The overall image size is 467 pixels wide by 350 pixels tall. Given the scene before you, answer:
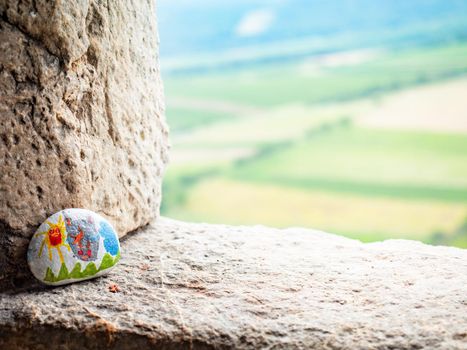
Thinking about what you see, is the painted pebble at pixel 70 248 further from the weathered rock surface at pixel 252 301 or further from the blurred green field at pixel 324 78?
the blurred green field at pixel 324 78

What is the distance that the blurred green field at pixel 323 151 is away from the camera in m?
3.51

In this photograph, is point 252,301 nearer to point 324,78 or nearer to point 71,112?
point 71,112

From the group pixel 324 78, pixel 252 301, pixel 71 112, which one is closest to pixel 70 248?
pixel 71 112

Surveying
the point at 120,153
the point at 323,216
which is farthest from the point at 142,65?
the point at 323,216

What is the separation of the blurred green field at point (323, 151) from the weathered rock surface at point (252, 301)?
42.3 inches

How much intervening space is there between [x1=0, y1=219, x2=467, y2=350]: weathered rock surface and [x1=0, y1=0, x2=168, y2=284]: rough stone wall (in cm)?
22

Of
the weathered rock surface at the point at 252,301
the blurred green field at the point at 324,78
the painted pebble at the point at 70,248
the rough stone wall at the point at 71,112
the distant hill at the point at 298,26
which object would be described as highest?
the distant hill at the point at 298,26

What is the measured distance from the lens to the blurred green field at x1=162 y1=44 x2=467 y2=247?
3.51m

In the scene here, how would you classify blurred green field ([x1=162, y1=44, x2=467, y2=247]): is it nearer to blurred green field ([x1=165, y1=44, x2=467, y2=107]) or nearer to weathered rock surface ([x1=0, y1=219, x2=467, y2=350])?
blurred green field ([x1=165, y1=44, x2=467, y2=107])

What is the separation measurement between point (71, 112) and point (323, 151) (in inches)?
102

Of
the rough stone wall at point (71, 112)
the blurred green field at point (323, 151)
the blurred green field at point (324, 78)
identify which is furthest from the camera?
the blurred green field at point (324, 78)

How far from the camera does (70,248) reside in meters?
1.80

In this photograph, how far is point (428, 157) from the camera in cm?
382

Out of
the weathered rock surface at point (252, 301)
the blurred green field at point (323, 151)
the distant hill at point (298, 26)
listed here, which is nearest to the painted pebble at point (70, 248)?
the weathered rock surface at point (252, 301)
